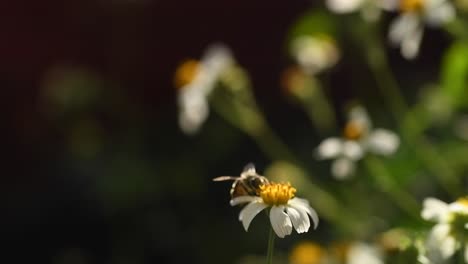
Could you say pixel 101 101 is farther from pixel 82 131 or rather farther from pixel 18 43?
pixel 18 43

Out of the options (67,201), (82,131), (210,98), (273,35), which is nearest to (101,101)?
(82,131)

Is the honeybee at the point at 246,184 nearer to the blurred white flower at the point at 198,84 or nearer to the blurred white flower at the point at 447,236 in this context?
the blurred white flower at the point at 447,236

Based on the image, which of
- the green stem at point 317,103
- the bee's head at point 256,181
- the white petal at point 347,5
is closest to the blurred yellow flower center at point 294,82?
the green stem at point 317,103

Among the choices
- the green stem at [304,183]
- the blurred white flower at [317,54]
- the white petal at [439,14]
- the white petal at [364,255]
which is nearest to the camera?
the white petal at [364,255]

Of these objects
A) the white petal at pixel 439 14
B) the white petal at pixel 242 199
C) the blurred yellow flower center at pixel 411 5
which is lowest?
the white petal at pixel 242 199

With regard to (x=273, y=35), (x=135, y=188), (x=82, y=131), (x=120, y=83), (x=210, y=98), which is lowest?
(x=210, y=98)

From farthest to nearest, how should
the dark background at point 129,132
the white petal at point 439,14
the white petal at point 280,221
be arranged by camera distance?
the dark background at point 129,132, the white petal at point 439,14, the white petal at point 280,221

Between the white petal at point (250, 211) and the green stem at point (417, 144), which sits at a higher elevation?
the green stem at point (417, 144)
